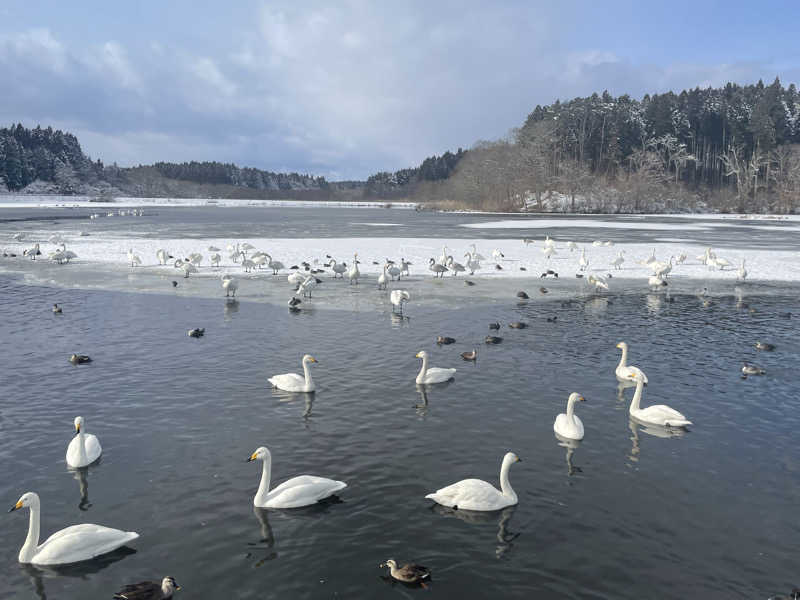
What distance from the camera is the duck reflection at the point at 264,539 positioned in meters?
8.77

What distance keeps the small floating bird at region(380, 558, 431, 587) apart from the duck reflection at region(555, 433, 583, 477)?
4.54m

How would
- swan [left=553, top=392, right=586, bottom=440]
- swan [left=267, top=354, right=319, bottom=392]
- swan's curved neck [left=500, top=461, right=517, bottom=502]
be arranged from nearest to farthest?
swan's curved neck [left=500, top=461, right=517, bottom=502], swan [left=553, top=392, right=586, bottom=440], swan [left=267, top=354, right=319, bottom=392]

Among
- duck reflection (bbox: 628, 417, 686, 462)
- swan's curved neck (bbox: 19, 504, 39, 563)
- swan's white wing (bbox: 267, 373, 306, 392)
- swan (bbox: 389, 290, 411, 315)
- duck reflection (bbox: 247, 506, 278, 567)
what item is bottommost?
duck reflection (bbox: 247, 506, 278, 567)

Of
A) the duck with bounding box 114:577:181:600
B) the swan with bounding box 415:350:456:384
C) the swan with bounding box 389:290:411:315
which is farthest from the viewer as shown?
the swan with bounding box 389:290:411:315

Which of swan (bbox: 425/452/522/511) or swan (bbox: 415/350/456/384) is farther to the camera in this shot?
swan (bbox: 415/350/456/384)

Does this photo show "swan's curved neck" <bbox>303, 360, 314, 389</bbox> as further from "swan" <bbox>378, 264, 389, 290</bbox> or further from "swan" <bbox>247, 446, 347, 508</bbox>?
"swan" <bbox>378, 264, 389, 290</bbox>

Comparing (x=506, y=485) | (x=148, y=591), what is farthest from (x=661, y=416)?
(x=148, y=591)

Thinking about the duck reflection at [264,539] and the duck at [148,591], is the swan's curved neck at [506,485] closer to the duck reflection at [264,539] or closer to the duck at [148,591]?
the duck reflection at [264,539]

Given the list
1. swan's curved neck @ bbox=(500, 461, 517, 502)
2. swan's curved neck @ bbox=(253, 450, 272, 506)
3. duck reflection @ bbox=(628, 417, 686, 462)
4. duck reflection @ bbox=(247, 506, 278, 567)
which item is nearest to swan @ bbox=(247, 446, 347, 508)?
swan's curved neck @ bbox=(253, 450, 272, 506)

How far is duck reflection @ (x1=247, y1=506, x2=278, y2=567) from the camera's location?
28.8 ft

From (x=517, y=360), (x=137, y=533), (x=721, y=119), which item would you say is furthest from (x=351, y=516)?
(x=721, y=119)

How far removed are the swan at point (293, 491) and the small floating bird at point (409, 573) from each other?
244 cm

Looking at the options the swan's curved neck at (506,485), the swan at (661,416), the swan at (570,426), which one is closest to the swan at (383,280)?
the swan at (661,416)

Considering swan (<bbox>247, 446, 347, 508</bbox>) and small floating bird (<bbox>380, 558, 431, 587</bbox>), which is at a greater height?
swan (<bbox>247, 446, 347, 508</bbox>)
